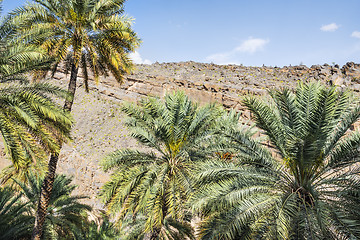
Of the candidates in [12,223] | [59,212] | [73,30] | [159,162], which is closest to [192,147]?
[159,162]

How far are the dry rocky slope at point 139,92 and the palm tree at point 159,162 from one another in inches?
486

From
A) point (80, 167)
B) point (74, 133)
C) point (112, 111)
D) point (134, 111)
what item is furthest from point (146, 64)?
point (134, 111)

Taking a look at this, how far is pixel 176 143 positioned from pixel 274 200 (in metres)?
4.39

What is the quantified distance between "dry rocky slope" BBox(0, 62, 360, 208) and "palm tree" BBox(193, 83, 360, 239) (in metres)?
16.1

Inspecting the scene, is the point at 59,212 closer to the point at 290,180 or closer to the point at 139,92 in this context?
the point at 290,180

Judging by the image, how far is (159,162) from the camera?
10.5m

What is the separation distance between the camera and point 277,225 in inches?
235

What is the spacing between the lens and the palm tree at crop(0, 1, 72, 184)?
734 centimetres

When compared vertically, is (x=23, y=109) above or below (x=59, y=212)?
above

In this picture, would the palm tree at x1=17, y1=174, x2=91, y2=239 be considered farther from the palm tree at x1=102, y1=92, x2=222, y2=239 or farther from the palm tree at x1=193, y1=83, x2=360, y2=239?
the palm tree at x1=193, y1=83, x2=360, y2=239

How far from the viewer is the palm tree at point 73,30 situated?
382 inches

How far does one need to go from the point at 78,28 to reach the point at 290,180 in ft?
30.9

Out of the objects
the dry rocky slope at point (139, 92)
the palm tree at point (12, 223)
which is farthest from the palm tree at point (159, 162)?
the dry rocky slope at point (139, 92)

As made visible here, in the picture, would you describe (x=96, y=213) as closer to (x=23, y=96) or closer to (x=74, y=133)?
(x=74, y=133)
